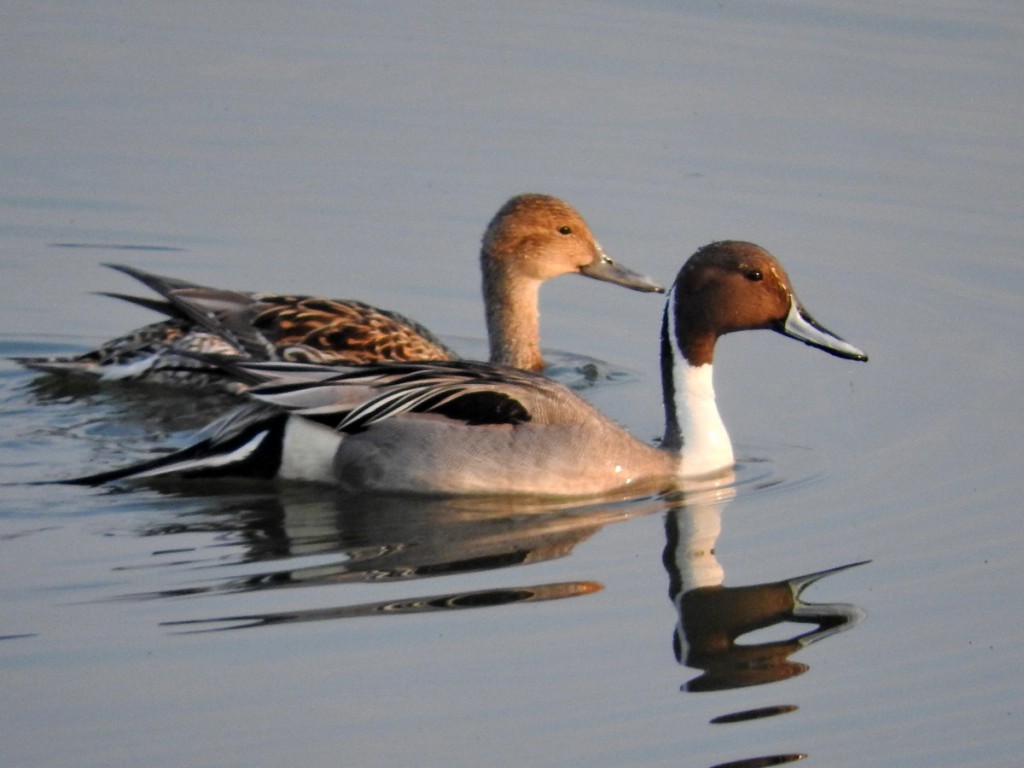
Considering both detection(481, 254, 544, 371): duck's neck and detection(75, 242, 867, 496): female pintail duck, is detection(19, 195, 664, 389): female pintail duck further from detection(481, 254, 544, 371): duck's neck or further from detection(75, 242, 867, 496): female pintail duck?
detection(75, 242, 867, 496): female pintail duck

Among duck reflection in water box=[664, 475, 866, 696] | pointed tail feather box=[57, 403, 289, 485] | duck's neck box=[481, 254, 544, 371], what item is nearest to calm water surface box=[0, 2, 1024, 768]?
duck reflection in water box=[664, 475, 866, 696]

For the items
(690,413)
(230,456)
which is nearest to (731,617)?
(690,413)

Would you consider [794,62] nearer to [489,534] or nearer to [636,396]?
[636,396]

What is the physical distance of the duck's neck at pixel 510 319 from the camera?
10125mm

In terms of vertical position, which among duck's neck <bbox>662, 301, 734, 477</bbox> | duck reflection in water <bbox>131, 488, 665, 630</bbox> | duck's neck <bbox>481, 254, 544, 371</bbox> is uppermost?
duck's neck <bbox>481, 254, 544, 371</bbox>

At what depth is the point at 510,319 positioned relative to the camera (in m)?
Result: 10.1

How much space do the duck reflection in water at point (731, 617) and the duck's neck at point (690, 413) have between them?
876 mm

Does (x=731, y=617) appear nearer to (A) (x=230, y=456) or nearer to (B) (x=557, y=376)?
(A) (x=230, y=456)

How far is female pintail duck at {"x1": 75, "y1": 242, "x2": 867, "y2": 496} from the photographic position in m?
8.24

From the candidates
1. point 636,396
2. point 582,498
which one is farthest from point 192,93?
point 582,498

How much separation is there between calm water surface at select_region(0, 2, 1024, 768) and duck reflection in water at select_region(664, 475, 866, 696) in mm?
17

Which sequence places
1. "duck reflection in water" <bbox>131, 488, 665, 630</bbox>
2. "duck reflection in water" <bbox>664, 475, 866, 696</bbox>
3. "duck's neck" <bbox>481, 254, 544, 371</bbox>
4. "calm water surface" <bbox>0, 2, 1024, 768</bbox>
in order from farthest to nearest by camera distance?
"duck's neck" <bbox>481, 254, 544, 371</bbox>
"duck reflection in water" <bbox>131, 488, 665, 630</bbox>
"duck reflection in water" <bbox>664, 475, 866, 696</bbox>
"calm water surface" <bbox>0, 2, 1024, 768</bbox>

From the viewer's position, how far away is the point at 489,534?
305 inches

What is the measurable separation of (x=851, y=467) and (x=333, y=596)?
8.63ft
